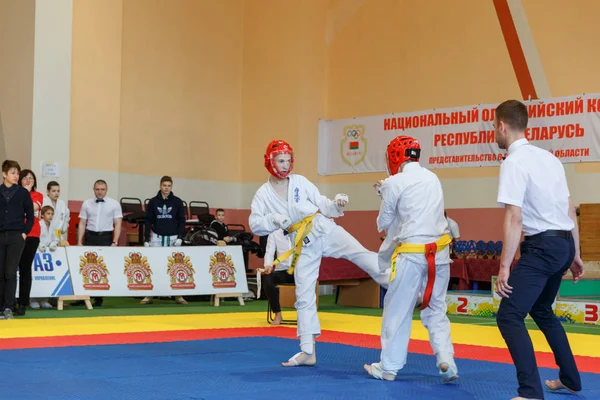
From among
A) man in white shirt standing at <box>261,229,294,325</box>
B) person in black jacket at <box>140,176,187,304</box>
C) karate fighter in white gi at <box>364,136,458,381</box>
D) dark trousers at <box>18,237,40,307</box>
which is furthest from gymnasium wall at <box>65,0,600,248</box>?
karate fighter in white gi at <box>364,136,458,381</box>

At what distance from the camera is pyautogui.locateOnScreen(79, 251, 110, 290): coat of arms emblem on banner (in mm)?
11203

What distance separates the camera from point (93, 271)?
1130cm

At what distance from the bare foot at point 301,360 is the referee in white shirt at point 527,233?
5.80 ft

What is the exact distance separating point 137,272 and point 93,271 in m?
0.66

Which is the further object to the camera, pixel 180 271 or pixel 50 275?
pixel 180 271

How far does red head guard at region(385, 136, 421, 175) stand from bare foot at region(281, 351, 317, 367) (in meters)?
1.48

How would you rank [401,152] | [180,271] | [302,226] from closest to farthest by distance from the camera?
1. [401,152]
2. [302,226]
3. [180,271]

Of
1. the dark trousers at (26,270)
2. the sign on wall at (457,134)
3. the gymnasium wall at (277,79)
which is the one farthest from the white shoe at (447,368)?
the sign on wall at (457,134)

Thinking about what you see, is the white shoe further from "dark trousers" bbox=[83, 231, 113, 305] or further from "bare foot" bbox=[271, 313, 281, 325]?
"dark trousers" bbox=[83, 231, 113, 305]

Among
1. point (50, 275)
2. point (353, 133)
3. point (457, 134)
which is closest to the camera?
point (50, 275)

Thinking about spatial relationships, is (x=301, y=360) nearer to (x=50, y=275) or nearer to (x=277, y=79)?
(x=50, y=275)

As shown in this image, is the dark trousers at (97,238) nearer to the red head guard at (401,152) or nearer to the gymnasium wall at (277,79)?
the gymnasium wall at (277,79)


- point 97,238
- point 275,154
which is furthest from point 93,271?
point 275,154

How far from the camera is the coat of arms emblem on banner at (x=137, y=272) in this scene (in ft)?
38.1
